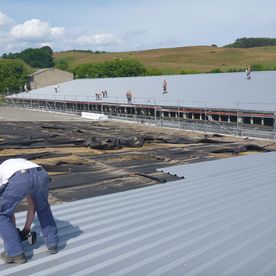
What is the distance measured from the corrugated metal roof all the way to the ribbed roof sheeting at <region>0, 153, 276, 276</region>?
1737 centimetres

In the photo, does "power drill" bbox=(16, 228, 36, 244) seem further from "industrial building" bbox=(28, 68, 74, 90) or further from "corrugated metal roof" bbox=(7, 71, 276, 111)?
"industrial building" bbox=(28, 68, 74, 90)

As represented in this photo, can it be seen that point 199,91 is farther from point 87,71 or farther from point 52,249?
point 87,71

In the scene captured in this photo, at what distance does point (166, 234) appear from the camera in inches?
213

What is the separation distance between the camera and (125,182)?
8.79m

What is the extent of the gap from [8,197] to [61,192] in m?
3.93

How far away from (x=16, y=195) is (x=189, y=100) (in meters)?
27.4

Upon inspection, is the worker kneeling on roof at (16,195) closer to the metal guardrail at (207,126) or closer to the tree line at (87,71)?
the metal guardrail at (207,126)

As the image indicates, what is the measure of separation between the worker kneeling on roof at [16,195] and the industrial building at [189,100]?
2003cm

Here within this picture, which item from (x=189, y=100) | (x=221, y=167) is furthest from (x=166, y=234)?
(x=189, y=100)

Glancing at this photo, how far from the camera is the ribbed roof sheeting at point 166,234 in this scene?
4.46 meters

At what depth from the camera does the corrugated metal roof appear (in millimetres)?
26797

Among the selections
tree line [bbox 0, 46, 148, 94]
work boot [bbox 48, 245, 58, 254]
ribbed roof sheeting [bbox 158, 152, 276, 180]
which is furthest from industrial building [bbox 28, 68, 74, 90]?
work boot [bbox 48, 245, 58, 254]

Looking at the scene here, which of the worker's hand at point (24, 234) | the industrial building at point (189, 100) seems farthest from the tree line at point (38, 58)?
the worker's hand at point (24, 234)

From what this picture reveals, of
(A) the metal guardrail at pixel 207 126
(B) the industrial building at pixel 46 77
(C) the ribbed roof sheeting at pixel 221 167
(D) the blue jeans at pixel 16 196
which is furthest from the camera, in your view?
(B) the industrial building at pixel 46 77
